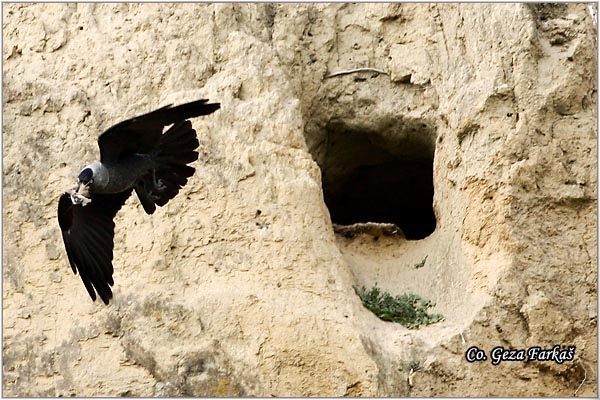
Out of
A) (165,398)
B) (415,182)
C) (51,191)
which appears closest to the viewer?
(165,398)

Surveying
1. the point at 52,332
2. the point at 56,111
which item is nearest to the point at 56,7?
the point at 56,111

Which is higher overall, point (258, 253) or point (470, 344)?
point (258, 253)

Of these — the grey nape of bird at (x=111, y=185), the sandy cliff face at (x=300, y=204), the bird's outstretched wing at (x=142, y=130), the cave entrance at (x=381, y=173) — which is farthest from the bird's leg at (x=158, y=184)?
the cave entrance at (x=381, y=173)

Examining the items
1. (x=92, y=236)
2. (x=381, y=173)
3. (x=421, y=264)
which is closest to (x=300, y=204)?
(x=421, y=264)

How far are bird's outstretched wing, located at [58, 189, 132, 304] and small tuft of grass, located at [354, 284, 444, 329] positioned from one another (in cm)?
136

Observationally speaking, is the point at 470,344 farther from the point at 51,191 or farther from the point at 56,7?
the point at 56,7

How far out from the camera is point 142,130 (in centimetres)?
584

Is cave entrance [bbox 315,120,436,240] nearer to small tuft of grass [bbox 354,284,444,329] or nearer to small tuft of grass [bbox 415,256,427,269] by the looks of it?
small tuft of grass [bbox 415,256,427,269]

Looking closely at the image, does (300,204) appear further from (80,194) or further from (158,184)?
(80,194)

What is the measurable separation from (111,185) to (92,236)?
31 centimetres

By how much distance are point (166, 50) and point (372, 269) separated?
170cm

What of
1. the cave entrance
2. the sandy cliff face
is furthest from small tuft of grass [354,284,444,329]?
the cave entrance

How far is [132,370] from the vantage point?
5.98 meters

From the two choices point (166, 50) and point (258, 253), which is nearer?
point (258, 253)
